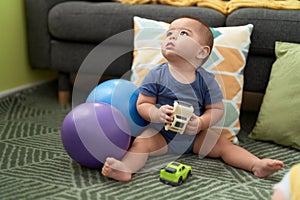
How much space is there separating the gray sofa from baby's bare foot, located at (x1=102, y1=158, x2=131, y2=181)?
0.61 m

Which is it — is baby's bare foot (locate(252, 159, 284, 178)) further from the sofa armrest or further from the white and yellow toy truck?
the sofa armrest

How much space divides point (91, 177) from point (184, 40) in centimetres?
47

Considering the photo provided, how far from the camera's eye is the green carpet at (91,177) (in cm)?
96

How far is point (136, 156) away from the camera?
1.10 m

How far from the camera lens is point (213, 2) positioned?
1559 millimetres

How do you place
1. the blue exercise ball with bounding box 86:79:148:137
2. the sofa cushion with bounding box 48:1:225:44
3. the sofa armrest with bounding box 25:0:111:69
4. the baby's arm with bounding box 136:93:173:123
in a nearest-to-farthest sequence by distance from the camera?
the baby's arm with bounding box 136:93:173:123 < the blue exercise ball with bounding box 86:79:148:137 < the sofa cushion with bounding box 48:1:225:44 < the sofa armrest with bounding box 25:0:111:69

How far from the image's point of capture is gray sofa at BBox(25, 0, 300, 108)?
138 cm

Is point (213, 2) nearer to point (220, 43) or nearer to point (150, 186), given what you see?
point (220, 43)

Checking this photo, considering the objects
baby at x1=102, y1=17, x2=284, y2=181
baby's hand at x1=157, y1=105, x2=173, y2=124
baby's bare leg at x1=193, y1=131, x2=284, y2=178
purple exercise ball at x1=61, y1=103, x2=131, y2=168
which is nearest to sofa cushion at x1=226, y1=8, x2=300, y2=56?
baby at x1=102, y1=17, x2=284, y2=181

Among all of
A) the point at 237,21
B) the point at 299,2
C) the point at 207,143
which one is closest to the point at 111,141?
the point at 207,143

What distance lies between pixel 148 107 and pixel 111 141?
0.16 metres

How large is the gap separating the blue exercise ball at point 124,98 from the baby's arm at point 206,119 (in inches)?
6.4

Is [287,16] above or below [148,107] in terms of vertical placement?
above

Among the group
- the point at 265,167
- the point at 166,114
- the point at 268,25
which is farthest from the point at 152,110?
the point at 268,25
